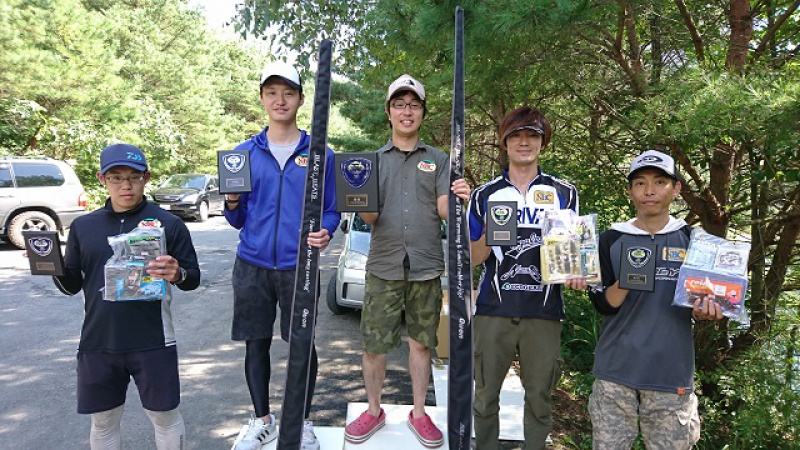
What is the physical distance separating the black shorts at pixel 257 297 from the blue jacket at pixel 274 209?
0.19 ft

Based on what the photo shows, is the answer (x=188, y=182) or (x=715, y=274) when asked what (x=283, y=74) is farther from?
(x=188, y=182)

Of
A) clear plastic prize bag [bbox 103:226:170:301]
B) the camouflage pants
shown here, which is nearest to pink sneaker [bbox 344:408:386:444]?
the camouflage pants

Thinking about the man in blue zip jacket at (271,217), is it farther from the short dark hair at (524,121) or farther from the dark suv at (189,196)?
the dark suv at (189,196)

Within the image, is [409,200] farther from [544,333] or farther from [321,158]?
[544,333]

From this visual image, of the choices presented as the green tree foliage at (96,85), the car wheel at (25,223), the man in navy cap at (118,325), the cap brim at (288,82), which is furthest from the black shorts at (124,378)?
the green tree foliage at (96,85)

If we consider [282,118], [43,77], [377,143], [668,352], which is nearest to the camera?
[668,352]

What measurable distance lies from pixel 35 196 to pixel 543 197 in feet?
35.7

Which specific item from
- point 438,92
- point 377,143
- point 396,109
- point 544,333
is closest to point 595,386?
point 544,333

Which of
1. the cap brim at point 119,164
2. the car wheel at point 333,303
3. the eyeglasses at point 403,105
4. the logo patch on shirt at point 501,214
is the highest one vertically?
the eyeglasses at point 403,105

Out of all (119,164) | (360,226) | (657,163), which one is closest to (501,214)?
(657,163)

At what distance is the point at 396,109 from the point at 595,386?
1.80m

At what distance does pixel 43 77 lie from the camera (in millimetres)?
12359

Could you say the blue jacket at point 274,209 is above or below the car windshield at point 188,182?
below

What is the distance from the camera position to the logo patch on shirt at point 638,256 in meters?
1.98
